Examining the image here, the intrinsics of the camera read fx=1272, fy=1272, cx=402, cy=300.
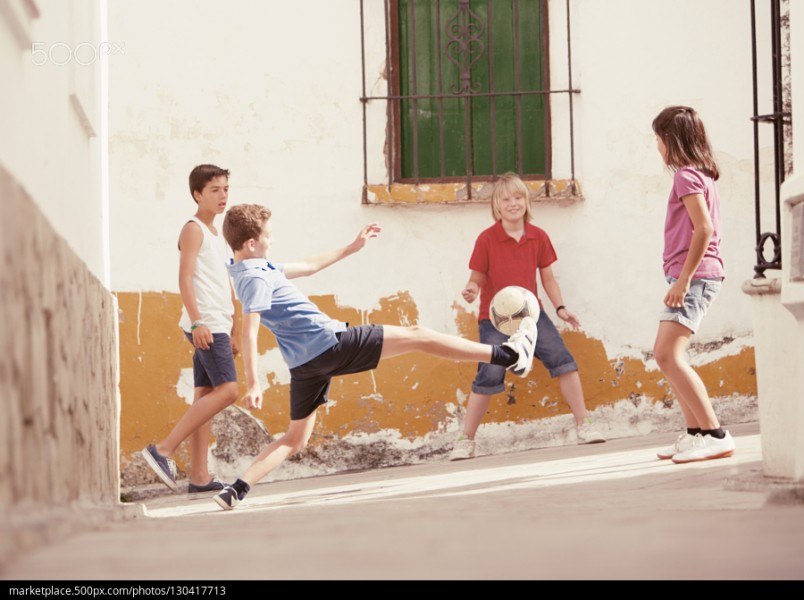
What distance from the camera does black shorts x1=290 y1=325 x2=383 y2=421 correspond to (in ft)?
18.9

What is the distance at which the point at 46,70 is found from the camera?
3688 millimetres

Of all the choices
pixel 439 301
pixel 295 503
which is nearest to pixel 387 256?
pixel 439 301

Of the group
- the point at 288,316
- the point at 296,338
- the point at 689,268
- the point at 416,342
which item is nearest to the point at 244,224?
the point at 288,316

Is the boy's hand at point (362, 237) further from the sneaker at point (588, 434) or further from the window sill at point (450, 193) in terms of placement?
the sneaker at point (588, 434)

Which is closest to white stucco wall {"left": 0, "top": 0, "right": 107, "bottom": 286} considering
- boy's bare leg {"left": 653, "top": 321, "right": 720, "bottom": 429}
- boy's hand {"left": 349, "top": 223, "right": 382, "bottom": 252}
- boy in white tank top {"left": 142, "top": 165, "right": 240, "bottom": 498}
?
boy in white tank top {"left": 142, "top": 165, "right": 240, "bottom": 498}

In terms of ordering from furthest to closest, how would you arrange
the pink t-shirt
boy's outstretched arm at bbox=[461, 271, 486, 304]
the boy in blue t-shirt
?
boy's outstretched arm at bbox=[461, 271, 486, 304] → the pink t-shirt → the boy in blue t-shirt

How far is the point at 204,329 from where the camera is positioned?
6668 millimetres

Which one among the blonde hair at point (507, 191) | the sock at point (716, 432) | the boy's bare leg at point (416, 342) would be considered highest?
the blonde hair at point (507, 191)

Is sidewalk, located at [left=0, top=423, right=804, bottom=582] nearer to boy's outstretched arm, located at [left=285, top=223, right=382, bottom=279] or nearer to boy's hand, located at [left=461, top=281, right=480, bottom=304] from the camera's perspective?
boy's outstretched arm, located at [left=285, top=223, right=382, bottom=279]

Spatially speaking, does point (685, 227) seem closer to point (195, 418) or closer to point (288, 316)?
point (288, 316)

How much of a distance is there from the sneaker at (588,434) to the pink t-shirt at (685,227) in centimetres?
172

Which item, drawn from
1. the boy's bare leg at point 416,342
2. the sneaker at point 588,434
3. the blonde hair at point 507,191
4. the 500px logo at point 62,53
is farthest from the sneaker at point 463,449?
the 500px logo at point 62,53

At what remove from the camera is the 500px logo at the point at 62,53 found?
347 centimetres

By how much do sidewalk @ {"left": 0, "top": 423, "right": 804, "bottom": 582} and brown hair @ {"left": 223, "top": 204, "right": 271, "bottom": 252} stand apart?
1337mm
